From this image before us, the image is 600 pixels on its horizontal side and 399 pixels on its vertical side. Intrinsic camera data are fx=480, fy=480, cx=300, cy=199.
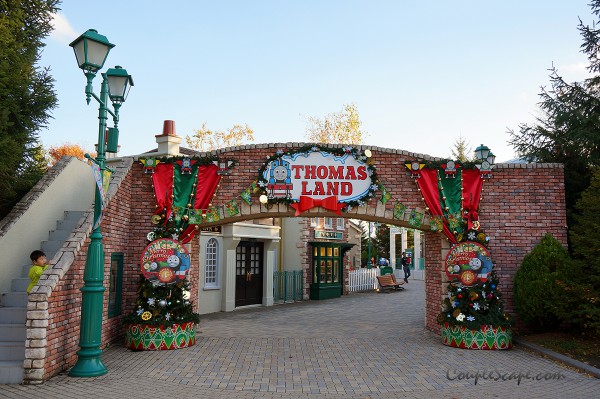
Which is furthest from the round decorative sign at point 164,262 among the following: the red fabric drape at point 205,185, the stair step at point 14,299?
the stair step at point 14,299

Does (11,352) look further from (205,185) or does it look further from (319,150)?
(319,150)

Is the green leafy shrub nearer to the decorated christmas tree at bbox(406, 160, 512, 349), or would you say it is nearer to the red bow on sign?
the decorated christmas tree at bbox(406, 160, 512, 349)

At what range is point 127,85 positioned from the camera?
8.22 m

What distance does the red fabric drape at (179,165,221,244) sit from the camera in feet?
34.4

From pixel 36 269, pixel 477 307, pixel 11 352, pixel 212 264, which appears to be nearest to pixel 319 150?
A: pixel 477 307

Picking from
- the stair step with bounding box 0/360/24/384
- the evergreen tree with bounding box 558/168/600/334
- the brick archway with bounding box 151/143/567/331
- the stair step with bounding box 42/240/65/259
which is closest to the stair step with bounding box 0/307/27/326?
the stair step with bounding box 0/360/24/384

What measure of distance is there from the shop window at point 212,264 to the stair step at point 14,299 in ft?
26.8

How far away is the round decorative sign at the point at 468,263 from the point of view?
31.9 ft

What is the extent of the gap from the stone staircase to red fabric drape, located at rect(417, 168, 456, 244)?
7442 millimetres

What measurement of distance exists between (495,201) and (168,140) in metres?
9.15

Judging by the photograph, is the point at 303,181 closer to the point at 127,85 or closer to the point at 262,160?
the point at 262,160

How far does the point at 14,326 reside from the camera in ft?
23.4

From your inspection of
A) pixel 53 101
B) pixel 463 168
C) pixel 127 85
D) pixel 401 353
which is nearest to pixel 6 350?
pixel 127 85

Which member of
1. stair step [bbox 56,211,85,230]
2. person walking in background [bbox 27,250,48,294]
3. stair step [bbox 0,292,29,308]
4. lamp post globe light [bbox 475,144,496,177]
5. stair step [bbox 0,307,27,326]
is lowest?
stair step [bbox 0,307,27,326]
